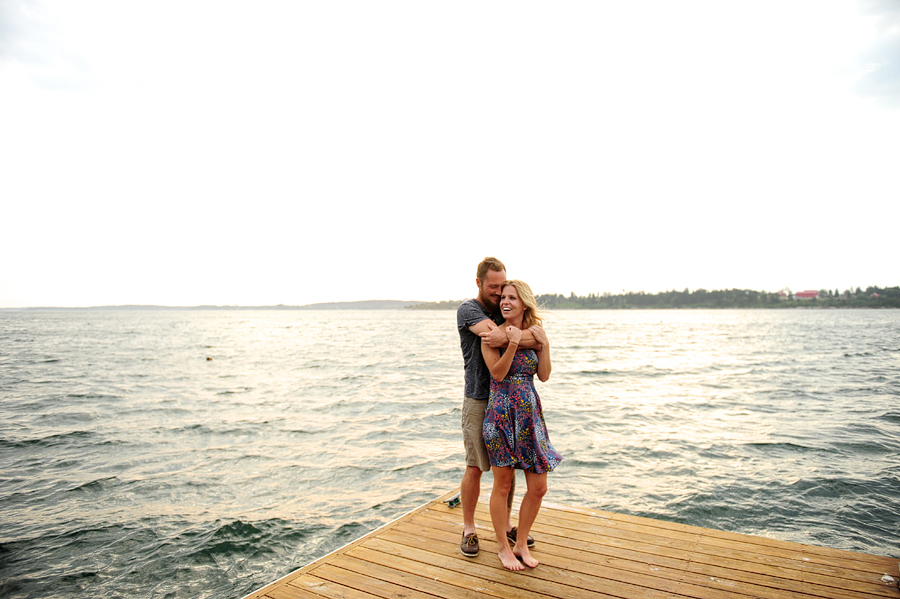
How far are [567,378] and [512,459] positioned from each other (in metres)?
20.9

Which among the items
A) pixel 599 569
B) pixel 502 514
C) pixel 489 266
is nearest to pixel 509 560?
pixel 502 514

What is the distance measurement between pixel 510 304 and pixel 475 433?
110 centimetres

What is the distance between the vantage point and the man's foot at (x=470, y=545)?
419 cm

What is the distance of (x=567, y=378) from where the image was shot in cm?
2395

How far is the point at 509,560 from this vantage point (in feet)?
13.0

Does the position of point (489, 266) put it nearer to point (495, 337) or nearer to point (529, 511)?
point (495, 337)

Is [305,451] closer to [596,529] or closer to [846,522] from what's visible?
[596,529]

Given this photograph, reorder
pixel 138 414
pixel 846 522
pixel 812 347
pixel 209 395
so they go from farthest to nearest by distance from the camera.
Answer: pixel 812 347 → pixel 209 395 → pixel 138 414 → pixel 846 522

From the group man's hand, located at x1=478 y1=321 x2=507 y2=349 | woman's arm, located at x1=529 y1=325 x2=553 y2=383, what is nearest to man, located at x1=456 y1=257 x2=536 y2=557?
man's hand, located at x1=478 y1=321 x2=507 y2=349

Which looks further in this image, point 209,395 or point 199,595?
point 209,395

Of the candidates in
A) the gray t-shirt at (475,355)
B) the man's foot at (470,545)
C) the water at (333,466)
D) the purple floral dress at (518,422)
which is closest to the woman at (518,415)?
the purple floral dress at (518,422)

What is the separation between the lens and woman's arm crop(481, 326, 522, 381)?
3703 mm

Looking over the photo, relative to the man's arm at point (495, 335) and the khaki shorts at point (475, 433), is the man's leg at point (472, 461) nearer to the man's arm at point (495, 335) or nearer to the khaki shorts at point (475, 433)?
the khaki shorts at point (475, 433)

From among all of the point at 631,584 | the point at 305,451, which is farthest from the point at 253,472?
the point at 631,584
